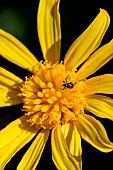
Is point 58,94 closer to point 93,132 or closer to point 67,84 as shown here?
point 67,84

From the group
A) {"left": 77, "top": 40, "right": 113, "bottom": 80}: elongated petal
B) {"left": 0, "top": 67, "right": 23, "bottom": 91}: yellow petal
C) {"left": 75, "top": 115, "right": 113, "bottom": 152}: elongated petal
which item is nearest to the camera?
{"left": 75, "top": 115, "right": 113, "bottom": 152}: elongated petal

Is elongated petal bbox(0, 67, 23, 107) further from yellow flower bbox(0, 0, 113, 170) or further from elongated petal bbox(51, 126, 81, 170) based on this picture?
elongated petal bbox(51, 126, 81, 170)

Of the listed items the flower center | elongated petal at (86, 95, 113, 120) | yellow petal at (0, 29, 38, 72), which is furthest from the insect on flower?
yellow petal at (0, 29, 38, 72)

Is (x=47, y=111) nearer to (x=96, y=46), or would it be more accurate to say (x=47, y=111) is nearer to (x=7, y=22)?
(x=96, y=46)

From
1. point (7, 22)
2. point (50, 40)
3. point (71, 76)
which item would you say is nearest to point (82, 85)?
point (71, 76)

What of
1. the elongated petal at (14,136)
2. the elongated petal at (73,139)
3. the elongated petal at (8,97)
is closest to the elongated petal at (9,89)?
the elongated petal at (8,97)

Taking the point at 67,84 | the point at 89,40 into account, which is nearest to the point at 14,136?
the point at 67,84
